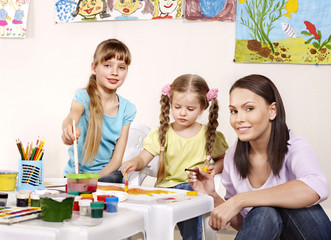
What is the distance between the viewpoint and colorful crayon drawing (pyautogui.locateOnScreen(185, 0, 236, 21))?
2344mm

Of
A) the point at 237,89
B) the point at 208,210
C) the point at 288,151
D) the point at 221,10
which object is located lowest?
the point at 208,210

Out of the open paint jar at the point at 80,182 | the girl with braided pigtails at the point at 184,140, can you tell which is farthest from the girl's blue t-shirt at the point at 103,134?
the open paint jar at the point at 80,182

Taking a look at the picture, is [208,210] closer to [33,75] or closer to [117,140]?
[117,140]

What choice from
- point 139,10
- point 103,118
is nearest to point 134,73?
point 139,10

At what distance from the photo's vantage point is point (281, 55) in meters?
2.29

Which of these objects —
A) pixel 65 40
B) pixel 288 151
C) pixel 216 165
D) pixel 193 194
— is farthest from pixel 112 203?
pixel 65 40

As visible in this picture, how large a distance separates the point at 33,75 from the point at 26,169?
165 centimetres

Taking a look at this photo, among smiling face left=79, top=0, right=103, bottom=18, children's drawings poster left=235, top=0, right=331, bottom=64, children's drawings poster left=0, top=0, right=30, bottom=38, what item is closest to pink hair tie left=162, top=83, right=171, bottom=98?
children's drawings poster left=235, top=0, right=331, bottom=64

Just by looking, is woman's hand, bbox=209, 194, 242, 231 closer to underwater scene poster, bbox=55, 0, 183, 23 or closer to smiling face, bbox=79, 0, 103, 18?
underwater scene poster, bbox=55, 0, 183, 23

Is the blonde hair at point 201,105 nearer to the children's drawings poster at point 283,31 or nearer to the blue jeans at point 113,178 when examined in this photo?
the blue jeans at point 113,178

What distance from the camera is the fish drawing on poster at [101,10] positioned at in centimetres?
248

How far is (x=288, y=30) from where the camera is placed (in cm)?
227

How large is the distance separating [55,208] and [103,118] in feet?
3.53

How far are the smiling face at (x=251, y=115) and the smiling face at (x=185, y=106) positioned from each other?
46 cm
